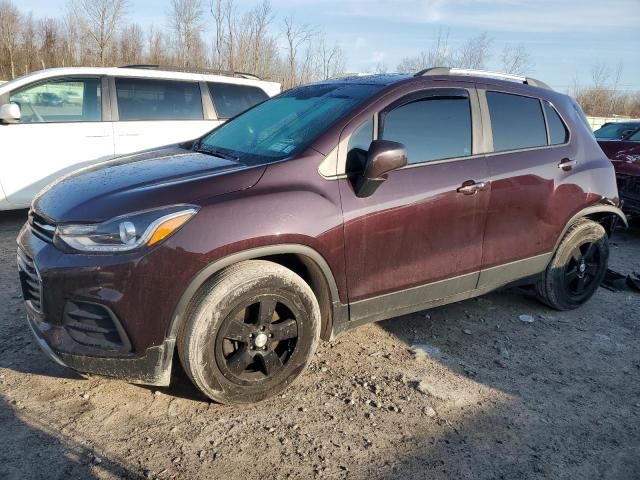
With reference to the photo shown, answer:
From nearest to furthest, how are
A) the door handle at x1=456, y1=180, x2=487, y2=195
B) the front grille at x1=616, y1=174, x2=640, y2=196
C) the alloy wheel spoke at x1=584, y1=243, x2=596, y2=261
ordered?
the door handle at x1=456, y1=180, x2=487, y2=195, the alloy wheel spoke at x1=584, y1=243, x2=596, y2=261, the front grille at x1=616, y1=174, x2=640, y2=196

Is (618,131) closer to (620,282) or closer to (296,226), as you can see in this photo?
(620,282)

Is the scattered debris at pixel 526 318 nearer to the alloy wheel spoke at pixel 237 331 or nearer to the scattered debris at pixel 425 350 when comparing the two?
the scattered debris at pixel 425 350

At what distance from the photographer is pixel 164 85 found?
21.7 ft

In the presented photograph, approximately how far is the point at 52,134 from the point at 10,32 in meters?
30.4

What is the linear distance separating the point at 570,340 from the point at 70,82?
600cm

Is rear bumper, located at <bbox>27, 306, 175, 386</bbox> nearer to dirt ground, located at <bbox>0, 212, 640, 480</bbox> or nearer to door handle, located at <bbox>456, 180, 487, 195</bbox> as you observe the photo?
dirt ground, located at <bbox>0, 212, 640, 480</bbox>

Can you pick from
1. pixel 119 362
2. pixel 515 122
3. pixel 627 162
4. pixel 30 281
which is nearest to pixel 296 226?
pixel 119 362

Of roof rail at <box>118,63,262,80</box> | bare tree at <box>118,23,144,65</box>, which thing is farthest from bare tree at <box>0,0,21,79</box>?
roof rail at <box>118,63,262,80</box>

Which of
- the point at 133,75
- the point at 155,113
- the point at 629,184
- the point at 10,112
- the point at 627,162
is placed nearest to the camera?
the point at 10,112

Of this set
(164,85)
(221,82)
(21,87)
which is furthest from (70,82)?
(221,82)

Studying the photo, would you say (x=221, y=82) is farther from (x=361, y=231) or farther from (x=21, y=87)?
(x=361, y=231)

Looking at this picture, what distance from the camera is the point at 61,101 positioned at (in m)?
5.99

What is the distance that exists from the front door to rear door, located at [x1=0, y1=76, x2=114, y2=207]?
4362 millimetres

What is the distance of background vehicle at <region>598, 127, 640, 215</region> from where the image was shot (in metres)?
6.91
